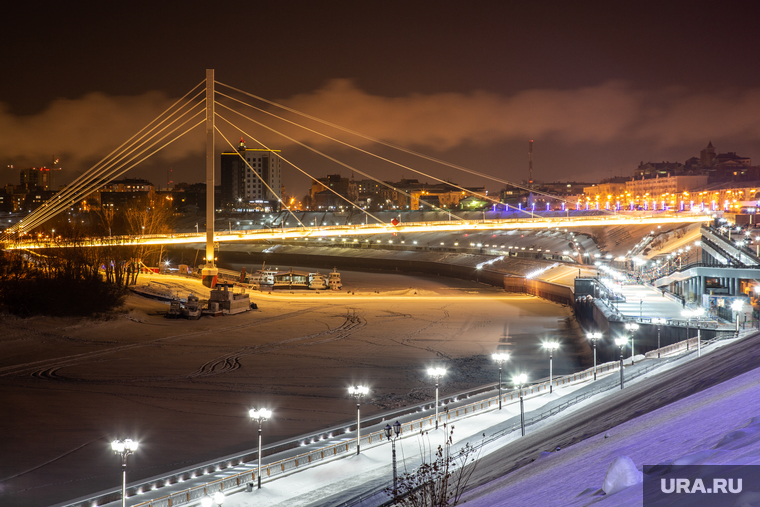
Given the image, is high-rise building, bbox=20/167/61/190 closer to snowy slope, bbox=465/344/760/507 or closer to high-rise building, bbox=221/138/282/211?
high-rise building, bbox=221/138/282/211

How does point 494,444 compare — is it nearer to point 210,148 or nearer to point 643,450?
point 643,450

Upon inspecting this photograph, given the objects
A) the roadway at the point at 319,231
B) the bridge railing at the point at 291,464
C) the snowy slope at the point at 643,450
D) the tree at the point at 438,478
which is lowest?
the bridge railing at the point at 291,464

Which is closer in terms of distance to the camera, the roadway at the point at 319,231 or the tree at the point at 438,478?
the tree at the point at 438,478

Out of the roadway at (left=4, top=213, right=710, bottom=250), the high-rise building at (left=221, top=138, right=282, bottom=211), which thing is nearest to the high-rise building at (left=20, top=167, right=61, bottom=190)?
the high-rise building at (left=221, top=138, right=282, bottom=211)

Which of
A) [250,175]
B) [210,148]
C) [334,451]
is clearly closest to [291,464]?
[334,451]

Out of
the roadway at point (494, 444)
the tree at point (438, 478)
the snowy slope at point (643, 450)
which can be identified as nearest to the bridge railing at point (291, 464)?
the roadway at point (494, 444)

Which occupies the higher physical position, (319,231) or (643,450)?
(319,231)

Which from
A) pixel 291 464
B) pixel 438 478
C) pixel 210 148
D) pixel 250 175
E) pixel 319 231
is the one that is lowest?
pixel 291 464

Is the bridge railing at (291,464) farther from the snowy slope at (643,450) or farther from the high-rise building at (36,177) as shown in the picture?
the high-rise building at (36,177)

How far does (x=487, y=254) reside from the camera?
55688 mm

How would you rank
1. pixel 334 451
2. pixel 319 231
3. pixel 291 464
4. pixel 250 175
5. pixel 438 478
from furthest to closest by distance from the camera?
pixel 250 175 < pixel 319 231 < pixel 334 451 < pixel 291 464 < pixel 438 478

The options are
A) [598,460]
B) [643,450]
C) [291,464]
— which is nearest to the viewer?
[643,450]

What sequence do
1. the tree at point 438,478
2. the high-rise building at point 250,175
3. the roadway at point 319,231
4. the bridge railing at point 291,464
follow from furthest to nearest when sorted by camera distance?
the high-rise building at point 250,175
the roadway at point 319,231
the bridge railing at point 291,464
the tree at point 438,478

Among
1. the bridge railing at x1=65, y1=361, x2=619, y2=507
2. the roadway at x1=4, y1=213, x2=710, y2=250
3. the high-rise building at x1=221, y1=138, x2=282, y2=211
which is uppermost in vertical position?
the high-rise building at x1=221, y1=138, x2=282, y2=211
